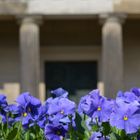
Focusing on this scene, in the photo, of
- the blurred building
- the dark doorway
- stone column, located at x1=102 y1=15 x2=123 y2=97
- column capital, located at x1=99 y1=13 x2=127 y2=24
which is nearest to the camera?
stone column, located at x1=102 y1=15 x2=123 y2=97

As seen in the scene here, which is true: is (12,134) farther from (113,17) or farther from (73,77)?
(73,77)

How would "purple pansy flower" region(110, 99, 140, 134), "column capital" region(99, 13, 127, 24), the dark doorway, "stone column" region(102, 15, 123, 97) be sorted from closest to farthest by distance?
"purple pansy flower" region(110, 99, 140, 134) → "stone column" region(102, 15, 123, 97) → "column capital" region(99, 13, 127, 24) → the dark doorway

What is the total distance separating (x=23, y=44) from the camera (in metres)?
14.9

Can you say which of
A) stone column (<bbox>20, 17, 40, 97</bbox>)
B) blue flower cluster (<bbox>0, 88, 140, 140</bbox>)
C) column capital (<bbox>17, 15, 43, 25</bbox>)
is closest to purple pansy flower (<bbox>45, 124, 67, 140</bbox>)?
blue flower cluster (<bbox>0, 88, 140, 140</bbox>)

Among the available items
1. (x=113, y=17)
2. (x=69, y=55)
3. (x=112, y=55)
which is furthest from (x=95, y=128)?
(x=69, y=55)

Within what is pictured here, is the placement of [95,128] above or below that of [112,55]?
below

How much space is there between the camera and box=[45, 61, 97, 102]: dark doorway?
17.7 m

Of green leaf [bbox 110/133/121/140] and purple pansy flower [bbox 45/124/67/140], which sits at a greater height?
purple pansy flower [bbox 45/124/67/140]

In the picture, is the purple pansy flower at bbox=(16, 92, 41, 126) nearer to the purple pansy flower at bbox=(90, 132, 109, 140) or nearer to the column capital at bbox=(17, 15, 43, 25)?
the purple pansy flower at bbox=(90, 132, 109, 140)

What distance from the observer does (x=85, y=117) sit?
287cm

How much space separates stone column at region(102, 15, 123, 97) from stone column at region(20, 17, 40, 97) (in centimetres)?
158

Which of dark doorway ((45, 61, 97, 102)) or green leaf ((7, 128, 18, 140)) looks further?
dark doorway ((45, 61, 97, 102))

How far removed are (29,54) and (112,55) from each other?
6.21ft

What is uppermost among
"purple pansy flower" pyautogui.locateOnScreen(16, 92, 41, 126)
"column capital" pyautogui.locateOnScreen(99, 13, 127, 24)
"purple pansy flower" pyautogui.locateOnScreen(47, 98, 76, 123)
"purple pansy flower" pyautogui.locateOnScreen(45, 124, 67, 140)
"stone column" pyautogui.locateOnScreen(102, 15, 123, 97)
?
"column capital" pyautogui.locateOnScreen(99, 13, 127, 24)
